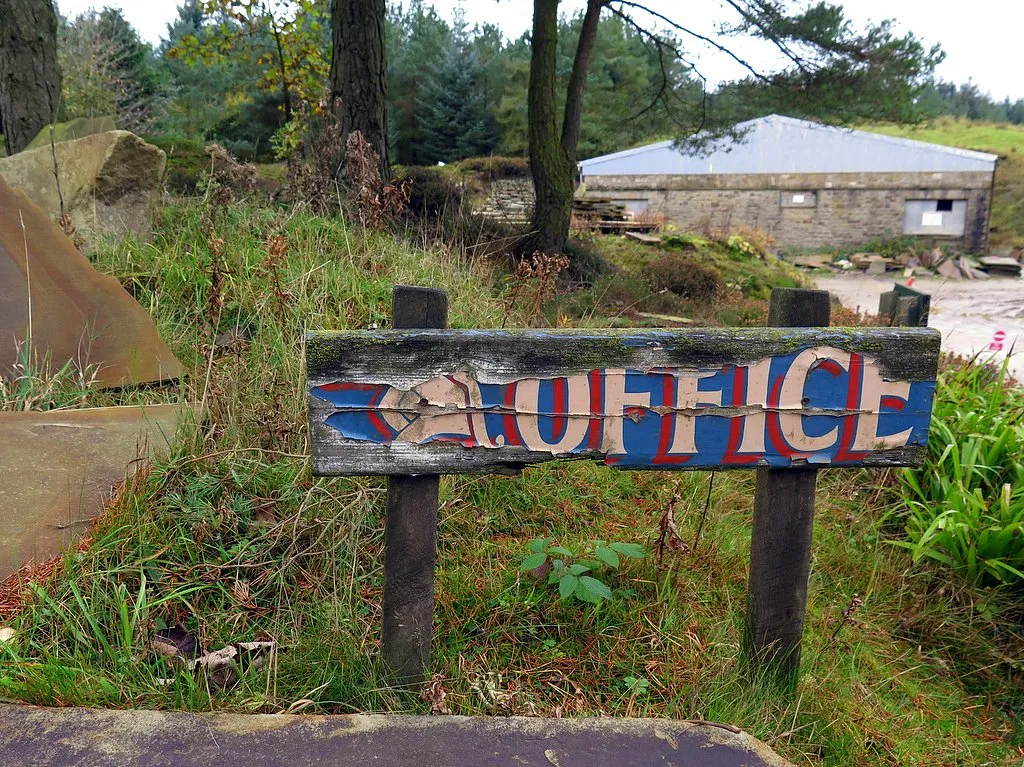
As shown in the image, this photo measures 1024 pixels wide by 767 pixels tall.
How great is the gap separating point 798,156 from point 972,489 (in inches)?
960

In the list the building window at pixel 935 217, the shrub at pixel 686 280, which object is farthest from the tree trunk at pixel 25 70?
the building window at pixel 935 217

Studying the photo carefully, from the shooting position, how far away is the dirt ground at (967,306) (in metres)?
9.05

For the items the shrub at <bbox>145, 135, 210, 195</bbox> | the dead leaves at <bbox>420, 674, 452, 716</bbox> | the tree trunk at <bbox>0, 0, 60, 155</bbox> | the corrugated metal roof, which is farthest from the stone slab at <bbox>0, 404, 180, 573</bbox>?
the corrugated metal roof

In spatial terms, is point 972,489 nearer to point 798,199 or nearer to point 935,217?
point 798,199

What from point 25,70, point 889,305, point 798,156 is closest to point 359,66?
point 25,70

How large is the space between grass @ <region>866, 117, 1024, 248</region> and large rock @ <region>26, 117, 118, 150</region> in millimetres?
19767

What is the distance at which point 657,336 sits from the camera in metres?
1.86

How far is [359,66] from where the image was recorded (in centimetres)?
598

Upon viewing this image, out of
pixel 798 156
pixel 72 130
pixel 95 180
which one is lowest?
pixel 95 180

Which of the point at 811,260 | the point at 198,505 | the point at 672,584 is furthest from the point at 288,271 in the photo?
the point at 811,260

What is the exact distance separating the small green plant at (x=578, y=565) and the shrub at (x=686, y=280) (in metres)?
6.26

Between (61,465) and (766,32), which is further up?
(766,32)

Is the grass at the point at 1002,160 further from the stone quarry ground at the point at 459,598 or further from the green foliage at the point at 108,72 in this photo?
the stone quarry ground at the point at 459,598

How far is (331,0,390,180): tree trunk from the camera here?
598cm
